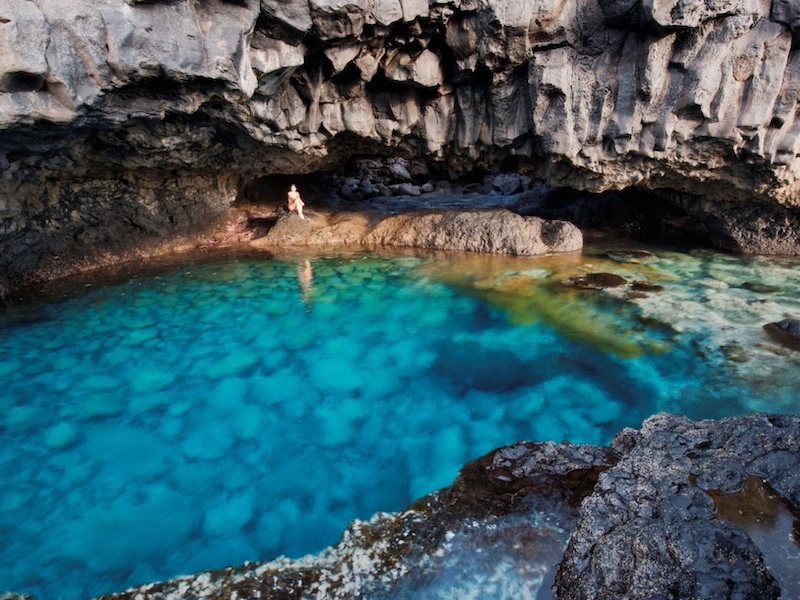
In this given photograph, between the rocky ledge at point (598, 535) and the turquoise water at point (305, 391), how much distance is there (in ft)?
2.82

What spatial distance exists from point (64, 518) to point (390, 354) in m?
3.58

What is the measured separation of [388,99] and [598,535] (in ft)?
27.8

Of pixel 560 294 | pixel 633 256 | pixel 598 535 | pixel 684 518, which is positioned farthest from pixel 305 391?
pixel 633 256

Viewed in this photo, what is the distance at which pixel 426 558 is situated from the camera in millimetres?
2594

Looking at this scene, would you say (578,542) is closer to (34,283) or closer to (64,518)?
(64,518)

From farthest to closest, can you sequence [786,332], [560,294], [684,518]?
[560,294]
[786,332]
[684,518]

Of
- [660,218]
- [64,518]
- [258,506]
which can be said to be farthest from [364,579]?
[660,218]

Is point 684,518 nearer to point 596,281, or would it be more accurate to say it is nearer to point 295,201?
point 596,281

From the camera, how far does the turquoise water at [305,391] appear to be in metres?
3.58

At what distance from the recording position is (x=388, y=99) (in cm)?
905

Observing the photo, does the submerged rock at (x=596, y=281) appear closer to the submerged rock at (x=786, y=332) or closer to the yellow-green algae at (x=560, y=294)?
the yellow-green algae at (x=560, y=294)

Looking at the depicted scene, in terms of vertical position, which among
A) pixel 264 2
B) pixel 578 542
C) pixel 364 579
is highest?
pixel 264 2

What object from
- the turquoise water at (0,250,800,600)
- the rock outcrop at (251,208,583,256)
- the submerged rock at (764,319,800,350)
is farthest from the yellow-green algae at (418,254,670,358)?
the submerged rock at (764,319,800,350)

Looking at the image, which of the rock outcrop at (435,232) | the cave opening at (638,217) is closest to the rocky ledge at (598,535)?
the rock outcrop at (435,232)
